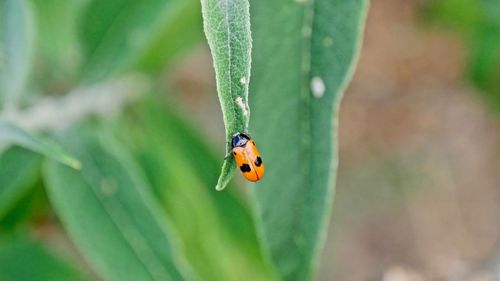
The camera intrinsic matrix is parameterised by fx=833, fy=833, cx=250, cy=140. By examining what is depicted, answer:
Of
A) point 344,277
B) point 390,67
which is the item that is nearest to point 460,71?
point 390,67

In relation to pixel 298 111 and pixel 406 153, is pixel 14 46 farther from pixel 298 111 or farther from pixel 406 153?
pixel 406 153

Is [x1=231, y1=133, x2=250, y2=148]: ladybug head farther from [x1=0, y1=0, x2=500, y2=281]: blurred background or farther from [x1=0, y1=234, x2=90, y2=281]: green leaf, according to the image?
[x1=0, y1=0, x2=500, y2=281]: blurred background

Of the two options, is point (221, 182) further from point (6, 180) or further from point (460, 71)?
point (460, 71)

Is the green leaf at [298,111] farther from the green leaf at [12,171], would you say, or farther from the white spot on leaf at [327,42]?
the green leaf at [12,171]

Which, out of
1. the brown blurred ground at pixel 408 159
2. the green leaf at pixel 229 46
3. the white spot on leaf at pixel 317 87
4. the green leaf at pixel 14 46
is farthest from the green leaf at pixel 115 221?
the brown blurred ground at pixel 408 159

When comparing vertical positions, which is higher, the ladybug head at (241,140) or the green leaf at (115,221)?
the green leaf at (115,221)

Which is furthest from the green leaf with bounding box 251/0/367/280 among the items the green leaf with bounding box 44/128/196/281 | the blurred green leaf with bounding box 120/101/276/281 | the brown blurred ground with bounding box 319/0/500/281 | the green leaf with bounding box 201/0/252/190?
the brown blurred ground with bounding box 319/0/500/281
